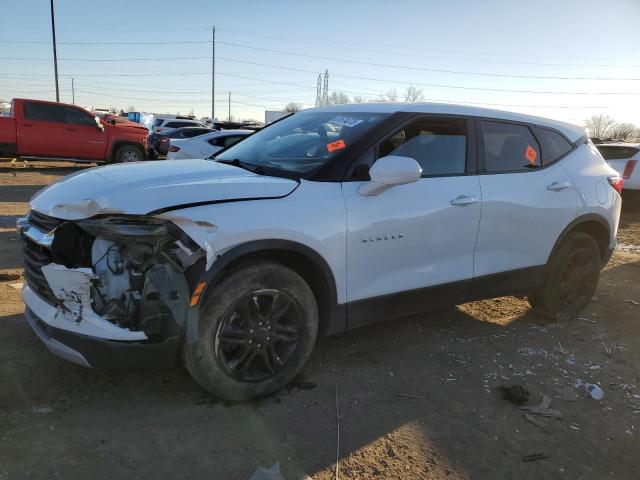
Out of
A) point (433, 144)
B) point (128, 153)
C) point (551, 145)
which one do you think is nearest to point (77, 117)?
point (128, 153)

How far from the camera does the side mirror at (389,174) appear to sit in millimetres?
3131

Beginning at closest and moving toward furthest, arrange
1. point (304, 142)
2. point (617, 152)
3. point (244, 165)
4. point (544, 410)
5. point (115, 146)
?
point (544, 410)
point (244, 165)
point (304, 142)
point (617, 152)
point (115, 146)

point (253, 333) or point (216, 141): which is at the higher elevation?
point (216, 141)

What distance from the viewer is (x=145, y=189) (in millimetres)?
2756

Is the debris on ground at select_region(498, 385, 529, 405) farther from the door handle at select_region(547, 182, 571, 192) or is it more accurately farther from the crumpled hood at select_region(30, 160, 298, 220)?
the crumpled hood at select_region(30, 160, 298, 220)

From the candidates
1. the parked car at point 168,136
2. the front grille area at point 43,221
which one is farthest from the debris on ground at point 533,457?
the parked car at point 168,136

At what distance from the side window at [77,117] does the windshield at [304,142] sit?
12297 millimetres

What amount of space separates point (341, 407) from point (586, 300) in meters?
3.01

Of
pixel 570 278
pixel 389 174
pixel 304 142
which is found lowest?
pixel 570 278

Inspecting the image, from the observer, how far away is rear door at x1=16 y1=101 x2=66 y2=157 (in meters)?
13.9

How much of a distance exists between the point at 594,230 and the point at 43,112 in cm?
1428

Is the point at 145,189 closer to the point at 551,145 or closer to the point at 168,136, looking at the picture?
the point at 551,145

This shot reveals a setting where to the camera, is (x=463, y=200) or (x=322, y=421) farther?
(x=463, y=200)

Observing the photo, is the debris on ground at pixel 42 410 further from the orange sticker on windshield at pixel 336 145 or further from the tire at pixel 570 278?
the tire at pixel 570 278
